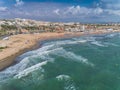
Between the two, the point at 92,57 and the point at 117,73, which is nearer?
the point at 117,73

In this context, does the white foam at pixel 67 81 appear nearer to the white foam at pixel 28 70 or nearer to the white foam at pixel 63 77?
the white foam at pixel 63 77

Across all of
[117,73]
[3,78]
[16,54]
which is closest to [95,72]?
[117,73]

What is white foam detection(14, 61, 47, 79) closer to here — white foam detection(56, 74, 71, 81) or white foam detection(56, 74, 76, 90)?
white foam detection(56, 74, 71, 81)

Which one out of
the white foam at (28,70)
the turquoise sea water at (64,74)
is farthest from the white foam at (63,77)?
the white foam at (28,70)

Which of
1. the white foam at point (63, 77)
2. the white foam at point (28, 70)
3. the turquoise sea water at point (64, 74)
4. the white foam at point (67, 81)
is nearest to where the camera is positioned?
the white foam at point (67, 81)

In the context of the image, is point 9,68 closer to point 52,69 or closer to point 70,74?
point 52,69

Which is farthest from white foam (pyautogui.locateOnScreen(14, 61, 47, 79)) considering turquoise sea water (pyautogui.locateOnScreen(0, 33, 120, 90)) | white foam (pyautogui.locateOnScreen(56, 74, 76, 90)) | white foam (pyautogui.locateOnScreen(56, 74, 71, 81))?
white foam (pyautogui.locateOnScreen(56, 74, 76, 90))

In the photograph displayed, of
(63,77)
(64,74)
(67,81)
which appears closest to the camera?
(67,81)

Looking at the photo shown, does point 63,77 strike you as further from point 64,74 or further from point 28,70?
point 28,70

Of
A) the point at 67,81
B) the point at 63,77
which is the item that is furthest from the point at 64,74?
the point at 67,81

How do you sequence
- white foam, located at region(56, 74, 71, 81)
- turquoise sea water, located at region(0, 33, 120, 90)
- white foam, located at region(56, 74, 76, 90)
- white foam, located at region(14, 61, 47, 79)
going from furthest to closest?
white foam, located at region(14, 61, 47, 79)
white foam, located at region(56, 74, 71, 81)
turquoise sea water, located at region(0, 33, 120, 90)
white foam, located at region(56, 74, 76, 90)

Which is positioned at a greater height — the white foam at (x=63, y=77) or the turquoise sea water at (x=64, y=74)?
the white foam at (x=63, y=77)
